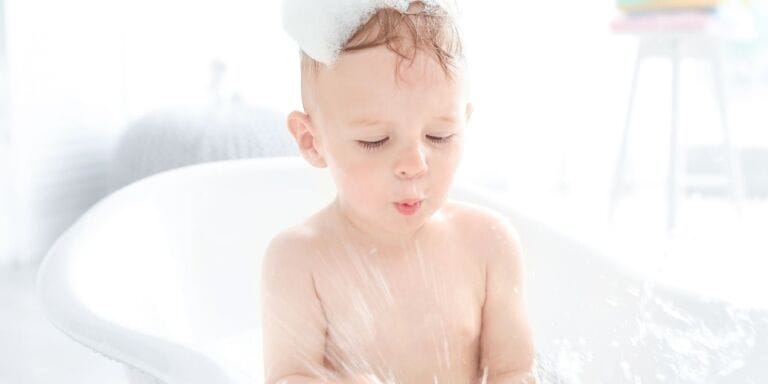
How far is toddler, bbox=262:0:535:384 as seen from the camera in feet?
2.94

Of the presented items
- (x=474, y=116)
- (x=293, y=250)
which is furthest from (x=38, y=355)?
(x=474, y=116)

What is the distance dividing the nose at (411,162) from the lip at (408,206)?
4 cm

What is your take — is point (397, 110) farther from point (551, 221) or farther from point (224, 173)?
point (224, 173)

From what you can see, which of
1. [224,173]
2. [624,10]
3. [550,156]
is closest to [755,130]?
[550,156]

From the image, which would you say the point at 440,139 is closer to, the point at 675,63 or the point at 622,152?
the point at 675,63

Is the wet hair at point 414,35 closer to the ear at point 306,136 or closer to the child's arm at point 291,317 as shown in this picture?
the ear at point 306,136

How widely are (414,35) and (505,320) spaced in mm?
336

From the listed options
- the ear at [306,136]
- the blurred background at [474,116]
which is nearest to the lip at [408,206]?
the ear at [306,136]

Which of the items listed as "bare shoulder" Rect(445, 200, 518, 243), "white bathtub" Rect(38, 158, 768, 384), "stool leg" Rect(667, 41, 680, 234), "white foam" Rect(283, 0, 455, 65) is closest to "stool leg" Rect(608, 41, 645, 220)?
"stool leg" Rect(667, 41, 680, 234)

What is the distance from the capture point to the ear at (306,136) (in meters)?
0.97

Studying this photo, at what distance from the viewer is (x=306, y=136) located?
0.99 metres

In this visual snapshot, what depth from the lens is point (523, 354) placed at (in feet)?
3.33

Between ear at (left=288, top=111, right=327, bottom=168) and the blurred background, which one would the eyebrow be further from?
the blurred background

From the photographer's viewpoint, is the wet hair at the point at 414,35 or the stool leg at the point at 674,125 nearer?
the wet hair at the point at 414,35
